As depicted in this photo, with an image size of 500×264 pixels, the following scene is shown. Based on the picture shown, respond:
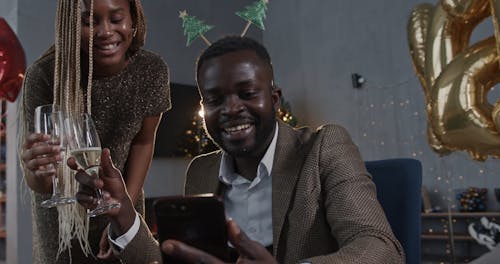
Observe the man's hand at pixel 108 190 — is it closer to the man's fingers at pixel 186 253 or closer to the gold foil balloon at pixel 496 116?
the man's fingers at pixel 186 253

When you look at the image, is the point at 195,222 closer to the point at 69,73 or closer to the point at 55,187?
the point at 55,187

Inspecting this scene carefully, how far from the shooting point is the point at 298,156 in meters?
1.05

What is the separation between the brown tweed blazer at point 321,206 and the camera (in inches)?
33.2

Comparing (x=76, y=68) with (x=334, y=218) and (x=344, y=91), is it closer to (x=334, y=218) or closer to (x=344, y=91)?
(x=334, y=218)

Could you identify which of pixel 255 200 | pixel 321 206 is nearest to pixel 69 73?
pixel 255 200

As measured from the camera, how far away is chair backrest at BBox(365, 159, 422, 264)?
1.04 metres

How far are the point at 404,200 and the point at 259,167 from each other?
1.08 feet

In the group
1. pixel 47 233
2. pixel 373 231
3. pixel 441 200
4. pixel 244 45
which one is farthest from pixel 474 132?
pixel 441 200

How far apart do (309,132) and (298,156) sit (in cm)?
9

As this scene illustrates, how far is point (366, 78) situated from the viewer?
5082mm

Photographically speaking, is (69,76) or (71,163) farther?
(69,76)

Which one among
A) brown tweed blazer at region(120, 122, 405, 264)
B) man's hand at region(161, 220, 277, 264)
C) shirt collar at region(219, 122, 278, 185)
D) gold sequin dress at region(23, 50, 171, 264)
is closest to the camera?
man's hand at region(161, 220, 277, 264)

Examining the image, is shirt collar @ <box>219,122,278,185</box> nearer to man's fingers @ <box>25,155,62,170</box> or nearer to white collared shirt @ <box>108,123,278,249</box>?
white collared shirt @ <box>108,123,278,249</box>

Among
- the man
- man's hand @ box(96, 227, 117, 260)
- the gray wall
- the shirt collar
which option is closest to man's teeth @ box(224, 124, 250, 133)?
the man
